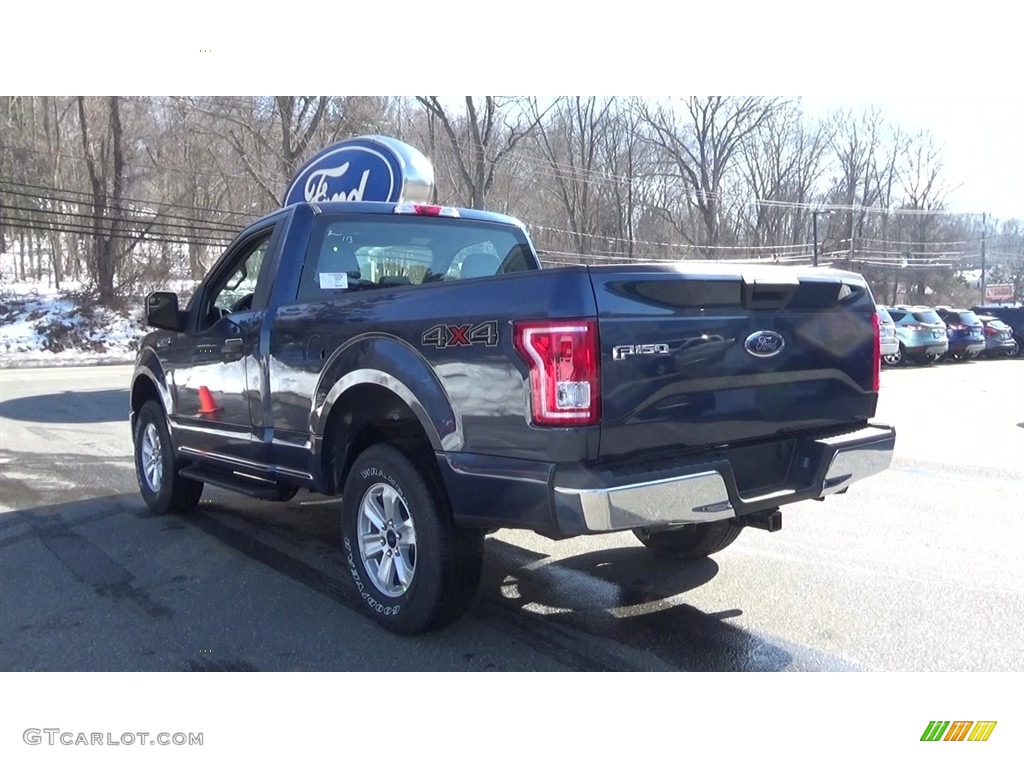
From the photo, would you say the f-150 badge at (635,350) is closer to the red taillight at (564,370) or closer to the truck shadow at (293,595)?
the red taillight at (564,370)

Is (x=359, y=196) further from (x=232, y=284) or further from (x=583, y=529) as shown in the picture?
(x=583, y=529)

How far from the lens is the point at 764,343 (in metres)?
3.43

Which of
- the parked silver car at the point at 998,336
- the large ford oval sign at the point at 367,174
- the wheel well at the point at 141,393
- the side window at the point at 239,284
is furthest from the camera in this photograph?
the parked silver car at the point at 998,336

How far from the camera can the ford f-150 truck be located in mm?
2986

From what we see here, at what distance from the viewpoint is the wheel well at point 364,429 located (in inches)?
148

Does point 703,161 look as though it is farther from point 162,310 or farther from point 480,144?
point 162,310

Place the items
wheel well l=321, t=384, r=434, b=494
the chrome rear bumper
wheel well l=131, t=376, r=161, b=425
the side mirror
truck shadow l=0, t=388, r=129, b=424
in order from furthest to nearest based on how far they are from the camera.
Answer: truck shadow l=0, t=388, r=129, b=424 < wheel well l=131, t=376, r=161, b=425 < the side mirror < wheel well l=321, t=384, r=434, b=494 < the chrome rear bumper

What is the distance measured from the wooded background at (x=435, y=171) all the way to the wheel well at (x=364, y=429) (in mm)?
21245

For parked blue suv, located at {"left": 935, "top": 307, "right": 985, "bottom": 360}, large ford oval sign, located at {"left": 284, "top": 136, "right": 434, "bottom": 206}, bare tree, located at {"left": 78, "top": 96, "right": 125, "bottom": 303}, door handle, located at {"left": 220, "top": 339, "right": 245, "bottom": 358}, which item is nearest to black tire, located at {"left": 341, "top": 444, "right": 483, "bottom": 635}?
door handle, located at {"left": 220, "top": 339, "right": 245, "bottom": 358}

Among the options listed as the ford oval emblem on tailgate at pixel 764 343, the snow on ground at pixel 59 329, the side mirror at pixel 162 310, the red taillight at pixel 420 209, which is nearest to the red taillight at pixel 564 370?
the ford oval emblem on tailgate at pixel 764 343

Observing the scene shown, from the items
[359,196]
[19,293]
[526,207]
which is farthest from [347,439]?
[19,293]

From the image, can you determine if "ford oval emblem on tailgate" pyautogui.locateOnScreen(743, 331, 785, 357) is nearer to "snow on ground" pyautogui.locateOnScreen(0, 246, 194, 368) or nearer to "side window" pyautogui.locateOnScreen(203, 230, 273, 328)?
"side window" pyautogui.locateOnScreen(203, 230, 273, 328)

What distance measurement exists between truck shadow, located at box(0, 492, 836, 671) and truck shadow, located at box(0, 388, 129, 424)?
5946 mm

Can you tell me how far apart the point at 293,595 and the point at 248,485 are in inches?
33.9
